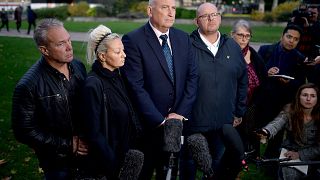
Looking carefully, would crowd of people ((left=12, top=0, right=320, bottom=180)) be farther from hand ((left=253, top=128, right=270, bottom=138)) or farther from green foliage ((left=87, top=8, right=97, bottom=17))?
green foliage ((left=87, top=8, right=97, bottom=17))

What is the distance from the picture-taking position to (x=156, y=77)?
3.42 m

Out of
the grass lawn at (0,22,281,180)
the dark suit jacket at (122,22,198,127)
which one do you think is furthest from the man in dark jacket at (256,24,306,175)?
the dark suit jacket at (122,22,198,127)

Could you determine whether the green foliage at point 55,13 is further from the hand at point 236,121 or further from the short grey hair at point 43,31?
the short grey hair at point 43,31

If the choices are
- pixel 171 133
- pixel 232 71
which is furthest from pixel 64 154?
pixel 232 71

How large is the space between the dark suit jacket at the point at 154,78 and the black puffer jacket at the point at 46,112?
56 centimetres

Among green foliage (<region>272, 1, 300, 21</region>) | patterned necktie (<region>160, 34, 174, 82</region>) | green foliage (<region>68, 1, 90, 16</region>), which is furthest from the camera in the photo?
green foliage (<region>68, 1, 90, 16</region>)

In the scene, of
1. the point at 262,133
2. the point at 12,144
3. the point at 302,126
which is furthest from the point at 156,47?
the point at 12,144

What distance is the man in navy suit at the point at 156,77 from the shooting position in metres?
3.35

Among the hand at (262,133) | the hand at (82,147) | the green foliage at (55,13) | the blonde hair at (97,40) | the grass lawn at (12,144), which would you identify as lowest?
the green foliage at (55,13)

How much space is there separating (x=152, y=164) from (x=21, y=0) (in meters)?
49.5

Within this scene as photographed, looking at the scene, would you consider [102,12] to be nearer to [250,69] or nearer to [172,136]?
[250,69]

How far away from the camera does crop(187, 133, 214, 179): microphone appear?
94.0 inches

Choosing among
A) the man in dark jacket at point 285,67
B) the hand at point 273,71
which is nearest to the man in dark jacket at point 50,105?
the man in dark jacket at point 285,67

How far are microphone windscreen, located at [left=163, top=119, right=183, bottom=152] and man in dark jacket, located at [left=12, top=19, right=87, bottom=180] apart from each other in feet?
2.35
